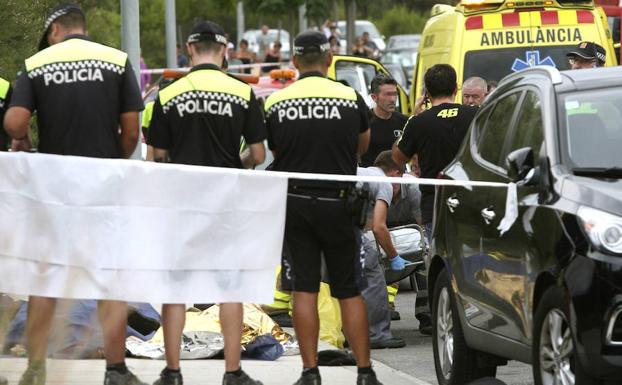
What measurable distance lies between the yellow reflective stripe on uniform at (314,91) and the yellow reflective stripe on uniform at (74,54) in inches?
33.3

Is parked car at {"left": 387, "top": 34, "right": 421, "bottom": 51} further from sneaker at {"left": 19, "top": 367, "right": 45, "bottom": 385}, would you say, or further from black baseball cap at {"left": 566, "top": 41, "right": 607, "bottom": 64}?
sneaker at {"left": 19, "top": 367, "right": 45, "bottom": 385}

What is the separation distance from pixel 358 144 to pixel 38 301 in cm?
188

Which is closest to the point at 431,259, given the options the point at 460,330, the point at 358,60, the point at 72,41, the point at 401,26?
the point at 460,330

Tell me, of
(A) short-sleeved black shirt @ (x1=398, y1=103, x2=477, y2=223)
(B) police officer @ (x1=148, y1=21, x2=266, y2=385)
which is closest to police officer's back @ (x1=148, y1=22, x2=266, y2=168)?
(B) police officer @ (x1=148, y1=21, x2=266, y2=385)

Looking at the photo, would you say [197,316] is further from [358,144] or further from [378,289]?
[358,144]

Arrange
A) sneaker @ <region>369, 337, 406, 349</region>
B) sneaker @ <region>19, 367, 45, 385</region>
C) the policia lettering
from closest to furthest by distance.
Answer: sneaker @ <region>19, 367, 45, 385</region> < sneaker @ <region>369, 337, 406, 349</region> < the policia lettering

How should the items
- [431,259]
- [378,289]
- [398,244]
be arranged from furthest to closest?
[398,244]
[378,289]
[431,259]

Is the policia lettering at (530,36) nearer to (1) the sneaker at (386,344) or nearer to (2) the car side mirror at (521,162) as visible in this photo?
(1) the sneaker at (386,344)

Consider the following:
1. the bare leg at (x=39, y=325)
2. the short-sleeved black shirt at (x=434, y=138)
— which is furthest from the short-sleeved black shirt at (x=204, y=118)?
the short-sleeved black shirt at (x=434, y=138)

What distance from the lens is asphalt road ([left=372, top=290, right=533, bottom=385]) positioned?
9.87 meters

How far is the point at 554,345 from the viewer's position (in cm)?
723

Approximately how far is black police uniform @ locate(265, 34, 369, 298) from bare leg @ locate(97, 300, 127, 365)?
97cm

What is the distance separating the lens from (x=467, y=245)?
859 centimetres

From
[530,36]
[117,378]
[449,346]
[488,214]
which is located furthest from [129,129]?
[530,36]
